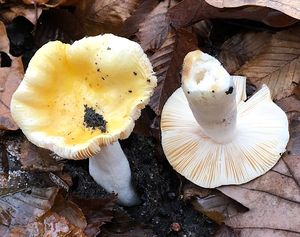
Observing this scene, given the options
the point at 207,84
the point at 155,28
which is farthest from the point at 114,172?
the point at 155,28

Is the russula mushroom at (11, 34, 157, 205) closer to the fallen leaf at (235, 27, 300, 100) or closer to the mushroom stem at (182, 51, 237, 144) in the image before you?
the mushroom stem at (182, 51, 237, 144)

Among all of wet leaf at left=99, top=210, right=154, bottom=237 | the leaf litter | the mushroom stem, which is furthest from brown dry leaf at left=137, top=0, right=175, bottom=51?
wet leaf at left=99, top=210, right=154, bottom=237

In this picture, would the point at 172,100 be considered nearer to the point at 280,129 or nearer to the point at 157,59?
the point at 157,59

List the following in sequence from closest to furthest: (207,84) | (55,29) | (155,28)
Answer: (207,84) → (155,28) → (55,29)

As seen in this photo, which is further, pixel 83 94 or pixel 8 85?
pixel 8 85

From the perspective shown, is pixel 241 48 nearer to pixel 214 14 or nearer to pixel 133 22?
pixel 214 14

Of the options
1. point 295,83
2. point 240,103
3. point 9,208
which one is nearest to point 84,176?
point 9,208

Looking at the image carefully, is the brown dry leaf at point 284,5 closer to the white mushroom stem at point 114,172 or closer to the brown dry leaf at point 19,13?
the white mushroom stem at point 114,172
